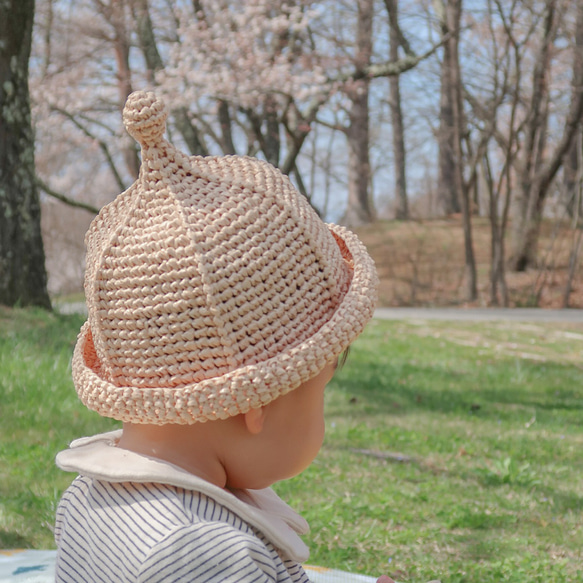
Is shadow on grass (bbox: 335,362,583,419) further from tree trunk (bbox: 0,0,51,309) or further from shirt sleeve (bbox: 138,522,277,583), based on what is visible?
shirt sleeve (bbox: 138,522,277,583)

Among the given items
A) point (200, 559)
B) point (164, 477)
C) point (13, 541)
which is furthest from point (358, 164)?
point (200, 559)

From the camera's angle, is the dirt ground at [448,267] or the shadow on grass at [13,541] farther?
the dirt ground at [448,267]

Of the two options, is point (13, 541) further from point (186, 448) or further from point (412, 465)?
point (412, 465)

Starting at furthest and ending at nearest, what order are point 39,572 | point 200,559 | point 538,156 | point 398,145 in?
point 398,145
point 538,156
point 39,572
point 200,559

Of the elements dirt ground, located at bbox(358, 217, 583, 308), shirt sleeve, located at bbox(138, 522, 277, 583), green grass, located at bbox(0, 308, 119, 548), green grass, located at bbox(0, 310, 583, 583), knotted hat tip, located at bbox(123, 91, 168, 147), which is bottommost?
dirt ground, located at bbox(358, 217, 583, 308)

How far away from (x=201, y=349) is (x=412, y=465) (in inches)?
106

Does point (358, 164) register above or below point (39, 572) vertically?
above

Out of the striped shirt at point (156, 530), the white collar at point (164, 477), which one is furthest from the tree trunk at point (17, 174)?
the striped shirt at point (156, 530)

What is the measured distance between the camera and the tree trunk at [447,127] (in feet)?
43.4

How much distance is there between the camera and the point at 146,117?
59.7 inches

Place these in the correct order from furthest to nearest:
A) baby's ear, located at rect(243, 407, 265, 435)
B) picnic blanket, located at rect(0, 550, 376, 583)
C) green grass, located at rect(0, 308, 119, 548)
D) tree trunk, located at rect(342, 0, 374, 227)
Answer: tree trunk, located at rect(342, 0, 374, 227) < green grass, located at rect(0, 308, 119, 548) < picnic blanket, located at rect(0, 550, 376, 583) < baby's ear, located at rect(243, 407, 265, 435)

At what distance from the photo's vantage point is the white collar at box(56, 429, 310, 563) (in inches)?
54.5

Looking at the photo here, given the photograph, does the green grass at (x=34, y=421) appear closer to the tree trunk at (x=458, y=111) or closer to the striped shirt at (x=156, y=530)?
the striped shirt at (x=156, y=530)

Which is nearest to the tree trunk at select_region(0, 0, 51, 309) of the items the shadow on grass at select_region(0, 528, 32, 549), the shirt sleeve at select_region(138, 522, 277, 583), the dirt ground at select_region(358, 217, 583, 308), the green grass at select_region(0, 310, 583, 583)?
the green grass at select_region(0, 310, 583, 583)
